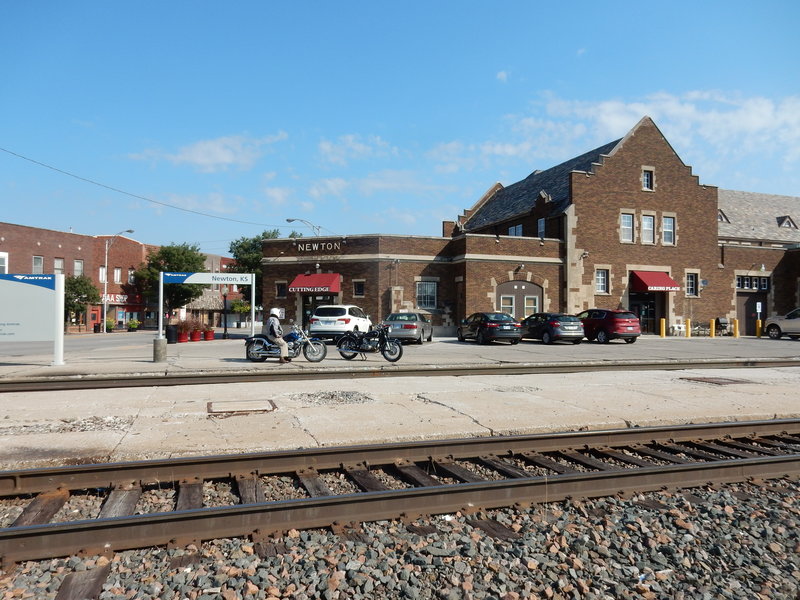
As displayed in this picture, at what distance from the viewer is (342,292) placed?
34.3 m

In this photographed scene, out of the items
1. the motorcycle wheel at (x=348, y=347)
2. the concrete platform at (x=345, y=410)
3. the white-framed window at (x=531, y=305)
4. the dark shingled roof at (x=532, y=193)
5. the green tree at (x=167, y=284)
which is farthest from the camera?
the green tree at (x=167, y=284)

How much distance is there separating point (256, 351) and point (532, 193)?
29.8m

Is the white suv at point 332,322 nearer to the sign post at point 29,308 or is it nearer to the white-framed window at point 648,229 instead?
the sign post at point 29,308

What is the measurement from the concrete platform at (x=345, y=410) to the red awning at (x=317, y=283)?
19.8 m

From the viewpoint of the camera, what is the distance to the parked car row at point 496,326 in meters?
24.6

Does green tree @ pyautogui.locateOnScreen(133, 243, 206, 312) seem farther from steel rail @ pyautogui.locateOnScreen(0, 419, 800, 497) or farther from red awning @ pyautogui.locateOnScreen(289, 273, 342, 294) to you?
steel rail @ pyautogui.locateOnScreen(0, 419, 800, 497)

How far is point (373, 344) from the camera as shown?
1670 centimetres

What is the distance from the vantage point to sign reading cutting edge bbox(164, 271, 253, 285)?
2235cm

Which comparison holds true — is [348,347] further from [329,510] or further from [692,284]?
[692,284]

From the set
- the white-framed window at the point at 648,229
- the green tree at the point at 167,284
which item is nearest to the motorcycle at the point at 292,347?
the white-framed window at the point at 648,229

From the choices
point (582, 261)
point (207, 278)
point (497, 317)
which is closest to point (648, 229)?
point (582, 261)

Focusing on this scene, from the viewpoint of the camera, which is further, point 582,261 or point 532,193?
point 532,193

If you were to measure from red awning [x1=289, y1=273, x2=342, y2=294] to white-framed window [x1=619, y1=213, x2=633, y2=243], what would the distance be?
18387 millimetres

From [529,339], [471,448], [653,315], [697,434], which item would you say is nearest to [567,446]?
[471,448]
